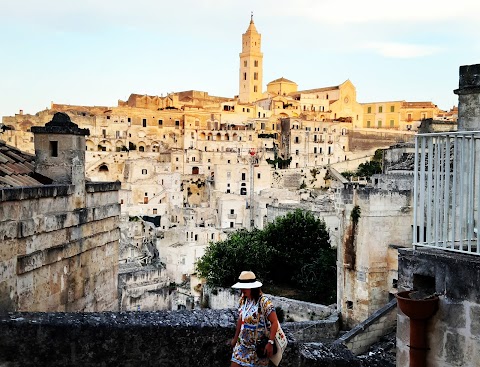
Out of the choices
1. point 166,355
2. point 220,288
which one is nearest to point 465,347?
point 166,355

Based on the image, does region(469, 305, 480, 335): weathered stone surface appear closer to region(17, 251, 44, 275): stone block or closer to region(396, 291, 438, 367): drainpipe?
region(396, 291, 438, 367): drainpipe

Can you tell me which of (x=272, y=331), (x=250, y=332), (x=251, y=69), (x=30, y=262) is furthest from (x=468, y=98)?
(x=251, y=69)

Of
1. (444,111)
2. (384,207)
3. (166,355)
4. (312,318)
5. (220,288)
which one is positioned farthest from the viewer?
(444,111)

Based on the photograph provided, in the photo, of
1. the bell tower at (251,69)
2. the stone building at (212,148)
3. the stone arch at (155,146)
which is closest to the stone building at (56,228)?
the stone building at (212,148)

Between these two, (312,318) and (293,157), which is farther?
(293,157)

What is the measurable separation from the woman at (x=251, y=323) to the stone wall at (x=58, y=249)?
311 centimetres

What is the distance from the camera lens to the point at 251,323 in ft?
14.2

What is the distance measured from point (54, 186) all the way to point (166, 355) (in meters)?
3.17

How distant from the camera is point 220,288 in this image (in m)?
20.7

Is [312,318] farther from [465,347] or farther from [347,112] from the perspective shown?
[347,112]

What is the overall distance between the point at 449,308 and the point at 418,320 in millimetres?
217

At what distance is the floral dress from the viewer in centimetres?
429

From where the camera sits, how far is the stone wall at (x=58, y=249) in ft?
19.9

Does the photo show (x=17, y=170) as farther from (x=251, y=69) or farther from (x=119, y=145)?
(x=251, y=69)
